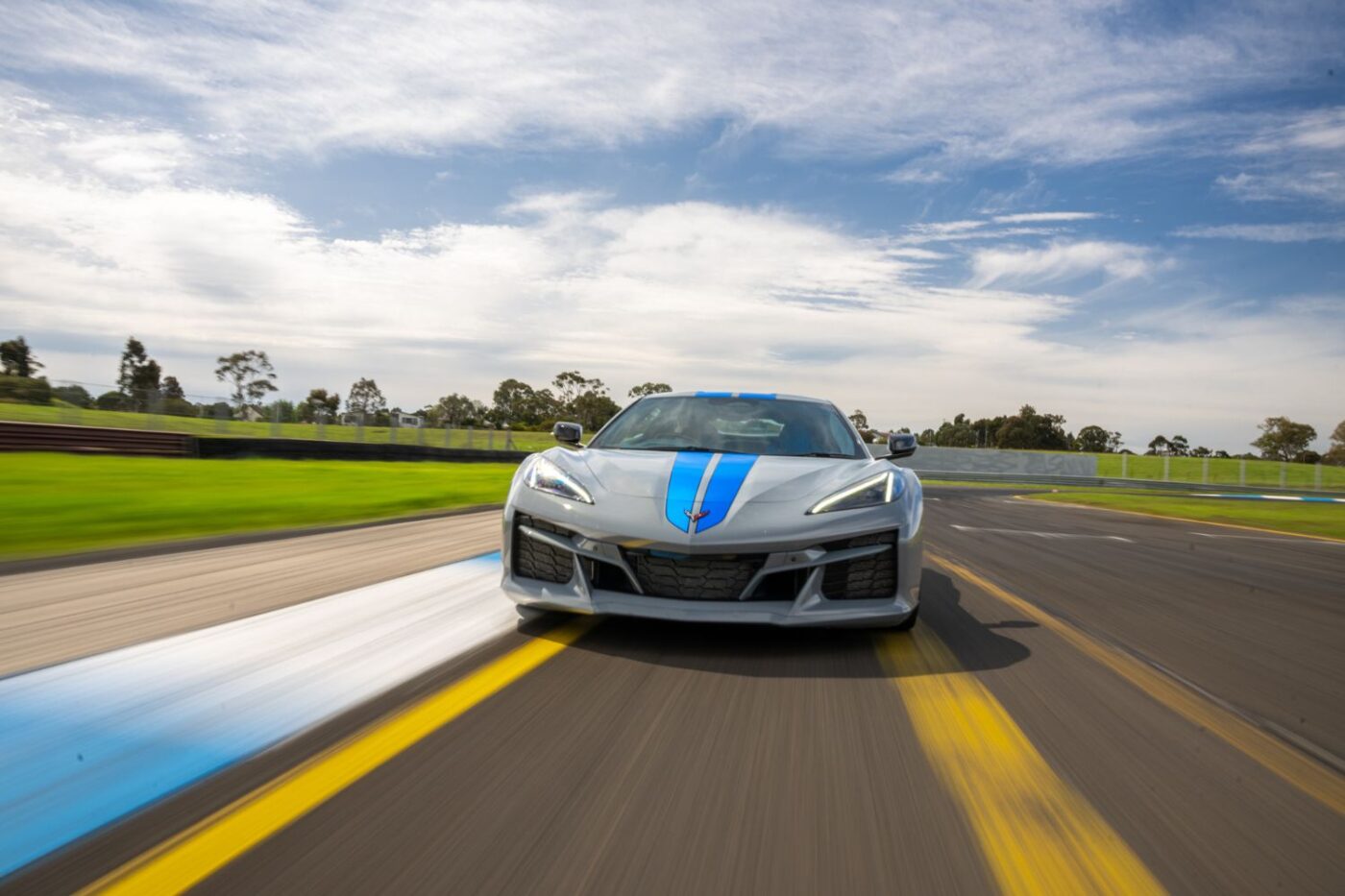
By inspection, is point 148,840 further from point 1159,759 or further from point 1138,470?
point 1138,470

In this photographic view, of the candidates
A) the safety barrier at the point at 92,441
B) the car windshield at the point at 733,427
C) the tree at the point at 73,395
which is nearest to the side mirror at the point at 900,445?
the car windshield at the point at 733,427

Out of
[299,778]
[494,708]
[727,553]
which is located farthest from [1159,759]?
[299,778]

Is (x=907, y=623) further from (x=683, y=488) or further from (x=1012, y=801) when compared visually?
(x=1012, y=801)

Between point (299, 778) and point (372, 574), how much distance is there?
3699 millimetres

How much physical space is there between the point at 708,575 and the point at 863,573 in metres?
0.72

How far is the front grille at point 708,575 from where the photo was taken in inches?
160

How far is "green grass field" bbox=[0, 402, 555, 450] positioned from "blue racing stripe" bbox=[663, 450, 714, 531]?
53.2 feet

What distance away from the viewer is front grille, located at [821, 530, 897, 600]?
165 inches

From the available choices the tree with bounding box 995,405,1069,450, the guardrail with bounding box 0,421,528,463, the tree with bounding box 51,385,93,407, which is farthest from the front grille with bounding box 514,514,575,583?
the tree with bounding box 995,405,1069,450

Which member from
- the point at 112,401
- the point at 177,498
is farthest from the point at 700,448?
the point at 112,401

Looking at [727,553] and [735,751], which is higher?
[727,553]

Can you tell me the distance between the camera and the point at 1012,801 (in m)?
2.53

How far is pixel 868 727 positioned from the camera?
10.4ft

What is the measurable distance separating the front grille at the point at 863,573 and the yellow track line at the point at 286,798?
4.71 feet
